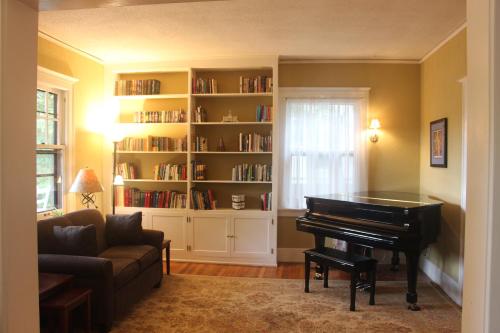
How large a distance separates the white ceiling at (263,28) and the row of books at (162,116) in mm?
748

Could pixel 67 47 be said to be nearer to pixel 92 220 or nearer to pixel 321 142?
pixel 92 220

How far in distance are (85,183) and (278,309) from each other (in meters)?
2.56

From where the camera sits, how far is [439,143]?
13.5 ft

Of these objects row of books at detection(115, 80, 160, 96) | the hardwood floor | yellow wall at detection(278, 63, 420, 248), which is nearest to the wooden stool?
the hardwood floor

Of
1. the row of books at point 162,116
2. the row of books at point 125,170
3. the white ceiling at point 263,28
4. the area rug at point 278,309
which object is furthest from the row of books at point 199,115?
the area rug at point 278,309

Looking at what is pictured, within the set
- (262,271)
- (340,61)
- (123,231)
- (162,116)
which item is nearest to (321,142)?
(340,61)

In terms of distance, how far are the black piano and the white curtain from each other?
2.71 ft

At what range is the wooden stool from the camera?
2.42m

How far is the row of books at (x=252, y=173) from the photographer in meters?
4.80

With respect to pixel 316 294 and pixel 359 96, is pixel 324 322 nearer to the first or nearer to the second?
pixel 316 294
